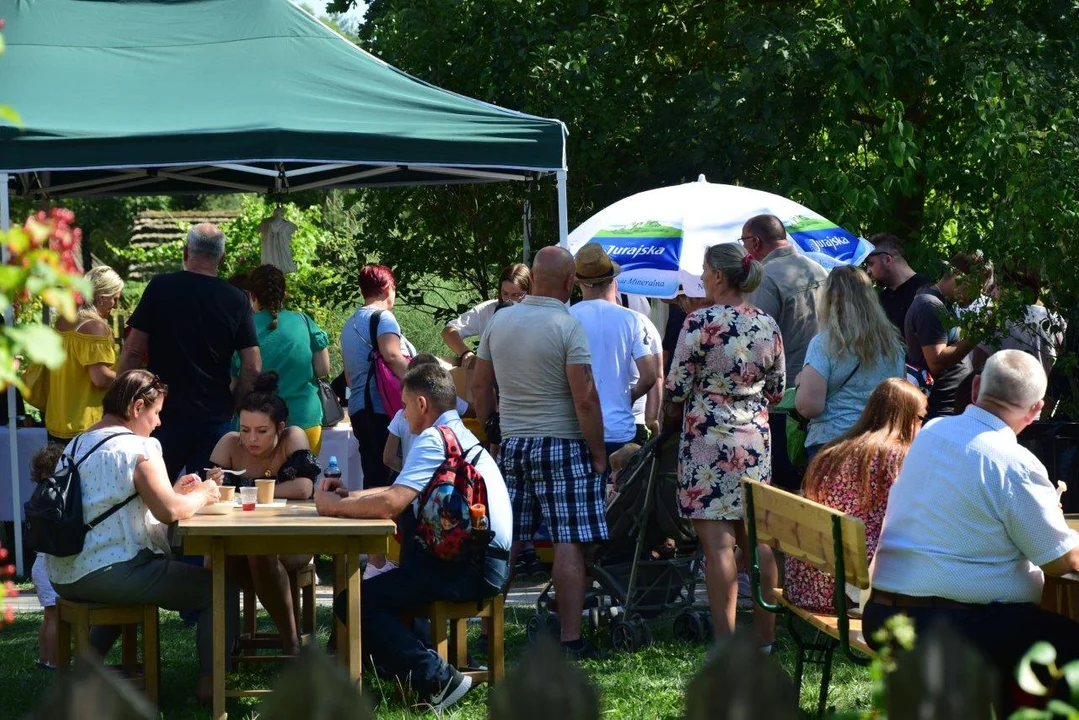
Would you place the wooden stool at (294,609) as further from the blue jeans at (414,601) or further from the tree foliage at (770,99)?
the tree foliage at (770,99)

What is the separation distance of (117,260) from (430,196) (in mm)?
14392

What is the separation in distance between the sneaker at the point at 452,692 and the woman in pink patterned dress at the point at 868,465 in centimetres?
126

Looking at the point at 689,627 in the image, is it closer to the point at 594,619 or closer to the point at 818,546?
the point at 594,619

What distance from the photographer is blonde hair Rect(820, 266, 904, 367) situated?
606cm

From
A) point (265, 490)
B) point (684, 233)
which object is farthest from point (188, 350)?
point (684, 233)

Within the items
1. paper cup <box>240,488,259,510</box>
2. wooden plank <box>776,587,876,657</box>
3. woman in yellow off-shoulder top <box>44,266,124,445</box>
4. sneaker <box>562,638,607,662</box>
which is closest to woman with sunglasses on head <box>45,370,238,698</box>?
paper cup <box>240,488,259,510</box>

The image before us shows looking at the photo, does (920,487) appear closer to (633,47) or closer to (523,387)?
(523,387)

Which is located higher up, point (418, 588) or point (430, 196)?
point (430, 196)

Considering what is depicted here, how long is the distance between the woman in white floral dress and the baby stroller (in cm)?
47

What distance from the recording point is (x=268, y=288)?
788cm

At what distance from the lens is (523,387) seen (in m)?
6.09

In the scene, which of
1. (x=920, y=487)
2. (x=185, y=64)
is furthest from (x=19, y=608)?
(x=920, y=487)

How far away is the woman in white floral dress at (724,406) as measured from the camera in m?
5.89

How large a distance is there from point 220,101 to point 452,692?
12.8 ft
